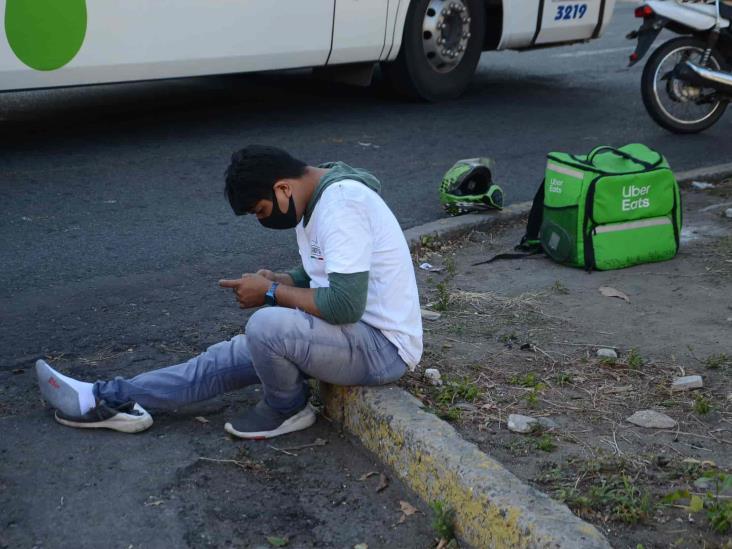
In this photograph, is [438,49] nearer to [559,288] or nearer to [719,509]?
[559,288]

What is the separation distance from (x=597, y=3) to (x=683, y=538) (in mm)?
7649

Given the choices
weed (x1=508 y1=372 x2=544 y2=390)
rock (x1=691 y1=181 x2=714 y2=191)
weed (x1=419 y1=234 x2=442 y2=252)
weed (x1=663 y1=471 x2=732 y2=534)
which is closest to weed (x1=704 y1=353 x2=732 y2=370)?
weed (x1=508 y1=372 x2=544 y2=390)

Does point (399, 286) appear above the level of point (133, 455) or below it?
above

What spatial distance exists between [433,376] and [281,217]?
82cm

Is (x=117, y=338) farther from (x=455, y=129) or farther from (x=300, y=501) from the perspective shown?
(x=455, y=129)

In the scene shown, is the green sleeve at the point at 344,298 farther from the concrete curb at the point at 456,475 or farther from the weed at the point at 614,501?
the weed at the point at 614,501

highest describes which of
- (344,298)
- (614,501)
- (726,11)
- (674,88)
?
(726,11)

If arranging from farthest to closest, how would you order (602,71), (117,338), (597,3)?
(602,71), (597,3), (117,338)

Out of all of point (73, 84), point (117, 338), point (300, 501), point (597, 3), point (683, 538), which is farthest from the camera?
point (597, 3)

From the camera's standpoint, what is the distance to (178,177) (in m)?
6.70

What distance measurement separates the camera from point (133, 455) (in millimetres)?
3383

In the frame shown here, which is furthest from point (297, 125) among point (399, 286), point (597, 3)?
point (399, 286)

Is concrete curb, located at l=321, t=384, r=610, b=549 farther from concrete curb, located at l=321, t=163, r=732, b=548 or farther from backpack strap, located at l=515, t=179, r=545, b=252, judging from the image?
backpack strap, located at l=515, t=179, r=545, b=252

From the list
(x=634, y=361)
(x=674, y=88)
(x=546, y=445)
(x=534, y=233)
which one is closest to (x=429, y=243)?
(x=534, y=233)
